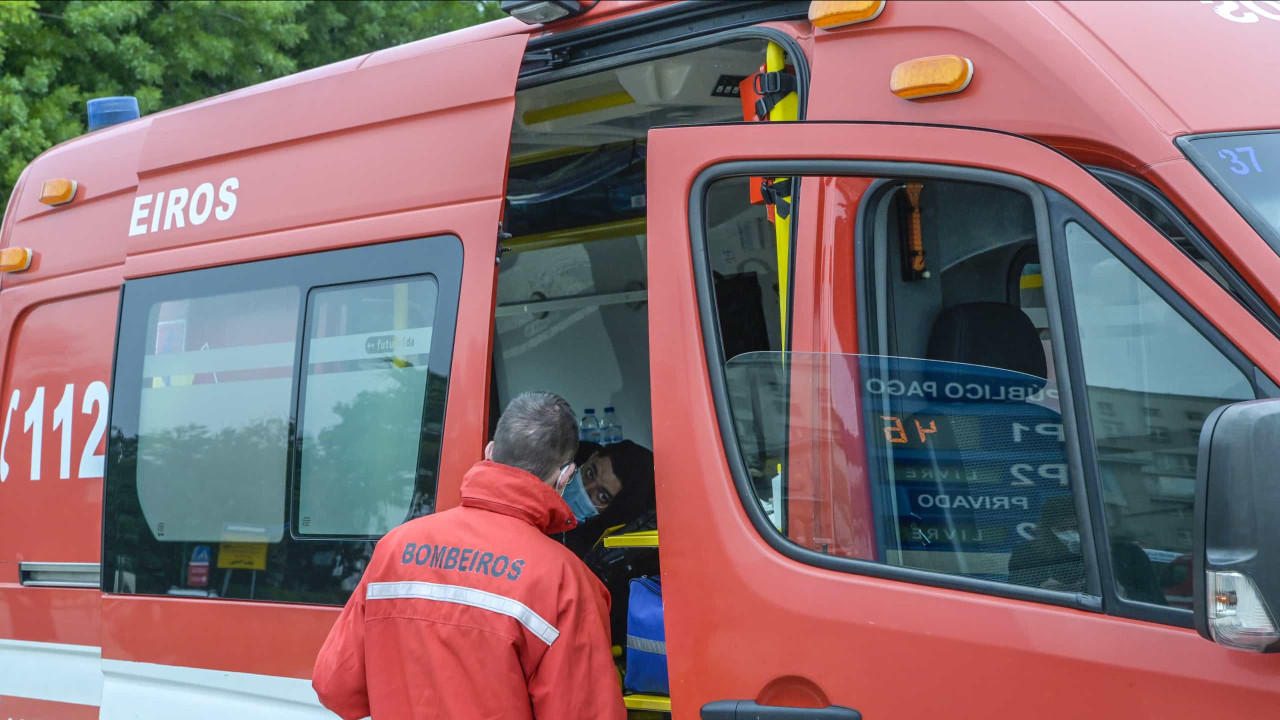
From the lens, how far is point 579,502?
3.85 metres

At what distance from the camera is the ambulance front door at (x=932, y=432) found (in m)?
1.87

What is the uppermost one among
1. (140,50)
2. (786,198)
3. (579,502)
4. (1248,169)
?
(140,50)

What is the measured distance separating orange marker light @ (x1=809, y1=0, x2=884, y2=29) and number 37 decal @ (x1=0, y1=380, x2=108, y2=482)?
2.52 m

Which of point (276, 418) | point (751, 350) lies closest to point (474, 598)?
point (751, 350)

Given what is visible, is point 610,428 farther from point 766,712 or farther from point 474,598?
point 766,712

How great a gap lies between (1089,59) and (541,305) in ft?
12.7

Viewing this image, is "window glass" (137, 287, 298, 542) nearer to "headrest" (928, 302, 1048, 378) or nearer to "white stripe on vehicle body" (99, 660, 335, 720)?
"white stripe on vehicle body" (99, 660, 335, 720)

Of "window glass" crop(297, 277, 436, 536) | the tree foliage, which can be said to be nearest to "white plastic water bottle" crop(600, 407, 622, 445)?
"window glass" crop(297, 277, 436, 536)

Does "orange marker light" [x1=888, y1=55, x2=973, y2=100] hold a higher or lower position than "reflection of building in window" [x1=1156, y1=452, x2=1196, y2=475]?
higher

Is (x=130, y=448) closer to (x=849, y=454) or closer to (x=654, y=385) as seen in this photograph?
(x=654, y=385)

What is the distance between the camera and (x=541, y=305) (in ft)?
18.8

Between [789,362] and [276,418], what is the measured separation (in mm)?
1600

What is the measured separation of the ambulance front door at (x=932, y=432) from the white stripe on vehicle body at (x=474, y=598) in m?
0.27

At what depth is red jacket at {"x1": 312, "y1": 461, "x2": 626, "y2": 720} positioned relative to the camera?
2.30 m
